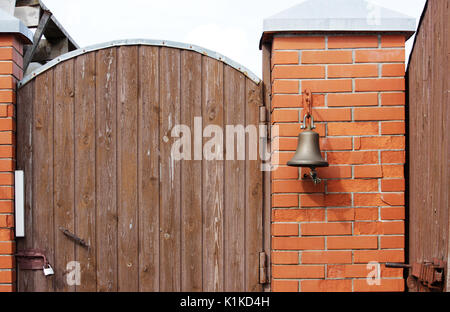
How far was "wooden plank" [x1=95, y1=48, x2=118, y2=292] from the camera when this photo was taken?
245cm

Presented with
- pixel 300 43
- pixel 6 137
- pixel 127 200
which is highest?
pixel 300 43

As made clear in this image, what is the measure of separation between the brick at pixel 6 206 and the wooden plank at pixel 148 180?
2.30 ft

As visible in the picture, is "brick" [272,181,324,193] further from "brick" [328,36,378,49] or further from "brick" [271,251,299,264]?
"brick" [328,36,378,49]

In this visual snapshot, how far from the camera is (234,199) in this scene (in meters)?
2.45

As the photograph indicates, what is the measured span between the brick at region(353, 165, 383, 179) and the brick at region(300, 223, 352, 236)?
10.6 inches

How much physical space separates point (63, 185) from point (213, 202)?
851 mm

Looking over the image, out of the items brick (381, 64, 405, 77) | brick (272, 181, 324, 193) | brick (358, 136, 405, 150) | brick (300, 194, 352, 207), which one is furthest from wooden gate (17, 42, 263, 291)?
brick (381, 64, 405, 77)

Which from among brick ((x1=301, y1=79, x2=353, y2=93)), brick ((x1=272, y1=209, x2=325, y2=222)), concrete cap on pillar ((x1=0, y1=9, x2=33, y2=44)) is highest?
concrete cap on pillar ((x1=0, y1=9, x2=33, y2=44))

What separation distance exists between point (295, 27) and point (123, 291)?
5.69 ft

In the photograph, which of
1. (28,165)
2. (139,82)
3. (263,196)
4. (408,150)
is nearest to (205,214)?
(263,196)

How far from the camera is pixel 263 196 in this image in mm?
2469

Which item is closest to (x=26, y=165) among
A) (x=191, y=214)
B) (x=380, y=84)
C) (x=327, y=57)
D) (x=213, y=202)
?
(x=191, y=214)

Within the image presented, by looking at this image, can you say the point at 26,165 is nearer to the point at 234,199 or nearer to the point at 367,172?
the point at 234,199

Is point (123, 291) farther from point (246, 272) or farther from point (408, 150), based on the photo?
point (408, 150)
